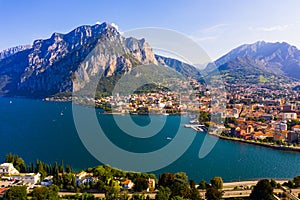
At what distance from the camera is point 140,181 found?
15.7ft

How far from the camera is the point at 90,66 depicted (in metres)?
28.9

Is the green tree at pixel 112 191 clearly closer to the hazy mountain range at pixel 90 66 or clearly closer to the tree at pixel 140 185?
the tree at pixel 140 185

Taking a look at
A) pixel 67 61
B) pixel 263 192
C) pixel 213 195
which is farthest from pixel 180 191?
pixel 67 61

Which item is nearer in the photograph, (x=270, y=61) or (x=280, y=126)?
(x=280, y=126)

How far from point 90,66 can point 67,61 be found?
6224 mm

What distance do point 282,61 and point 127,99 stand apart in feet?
130

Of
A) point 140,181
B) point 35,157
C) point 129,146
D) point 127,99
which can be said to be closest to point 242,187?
point 140,181

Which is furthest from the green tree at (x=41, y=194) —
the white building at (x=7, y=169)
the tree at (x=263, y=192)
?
the tree at (x=263, y=192)

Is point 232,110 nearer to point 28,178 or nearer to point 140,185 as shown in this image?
point 140,185

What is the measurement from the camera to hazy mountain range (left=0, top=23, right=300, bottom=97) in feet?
92.2

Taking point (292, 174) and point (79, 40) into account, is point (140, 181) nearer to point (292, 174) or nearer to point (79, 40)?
point (292, 174)

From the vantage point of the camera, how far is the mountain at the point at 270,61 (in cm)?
4128

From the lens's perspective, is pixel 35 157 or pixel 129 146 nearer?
pixel 35 157

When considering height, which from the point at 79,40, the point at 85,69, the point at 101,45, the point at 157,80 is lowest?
the point at 157,80
